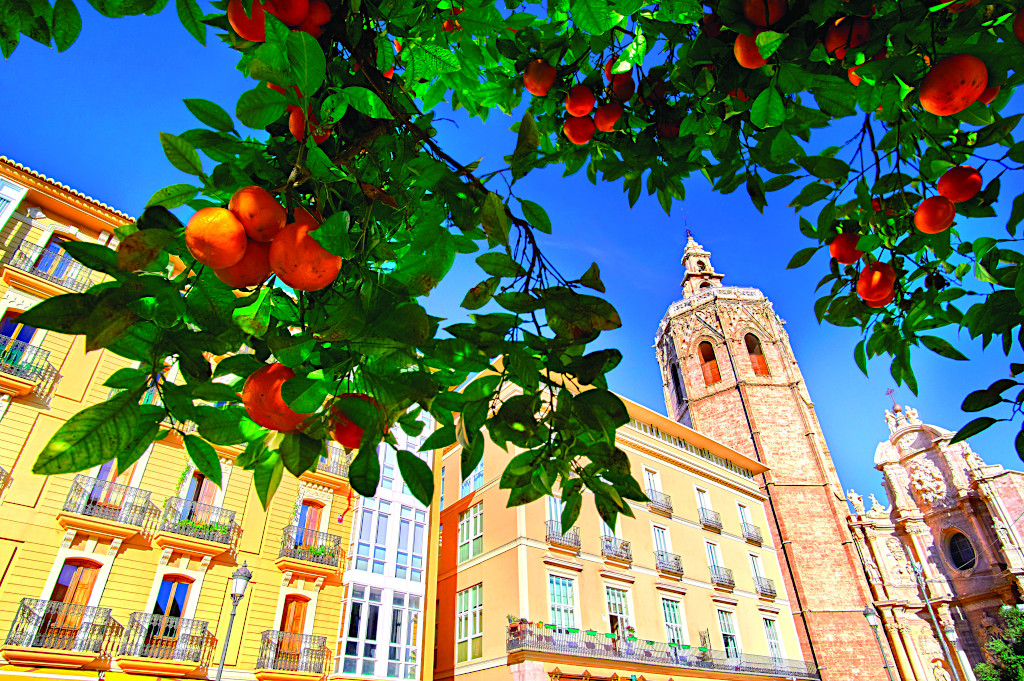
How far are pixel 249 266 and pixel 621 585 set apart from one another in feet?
55.4

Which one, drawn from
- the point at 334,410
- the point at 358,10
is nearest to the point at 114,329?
the point at 334,410

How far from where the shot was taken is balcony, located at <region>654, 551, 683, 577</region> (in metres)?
17.0

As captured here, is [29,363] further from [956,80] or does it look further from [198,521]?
[956,80]

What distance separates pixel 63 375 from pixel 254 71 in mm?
14012

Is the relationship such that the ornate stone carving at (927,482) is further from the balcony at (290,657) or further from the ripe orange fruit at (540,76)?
the ripe orange fruit at (540,76)

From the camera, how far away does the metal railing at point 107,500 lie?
34.4 feet

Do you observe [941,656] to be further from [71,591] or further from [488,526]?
[71,591]

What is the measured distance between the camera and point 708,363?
111 ft

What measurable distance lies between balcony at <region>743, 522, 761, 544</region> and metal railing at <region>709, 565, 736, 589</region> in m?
2.88

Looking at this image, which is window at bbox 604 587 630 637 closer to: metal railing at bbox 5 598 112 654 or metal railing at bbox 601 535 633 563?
metal railing at bbox 601 535 633 563

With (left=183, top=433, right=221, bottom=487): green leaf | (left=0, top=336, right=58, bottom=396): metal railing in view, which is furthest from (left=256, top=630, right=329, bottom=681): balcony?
(left=183, top=433, right=221, bottom=487): green leaf

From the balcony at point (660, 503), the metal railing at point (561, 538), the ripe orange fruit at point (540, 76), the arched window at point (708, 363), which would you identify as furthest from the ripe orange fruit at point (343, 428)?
the arched window at point (708, 363)

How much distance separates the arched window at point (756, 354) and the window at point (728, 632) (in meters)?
16.8

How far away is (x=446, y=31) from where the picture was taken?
2082 mm
